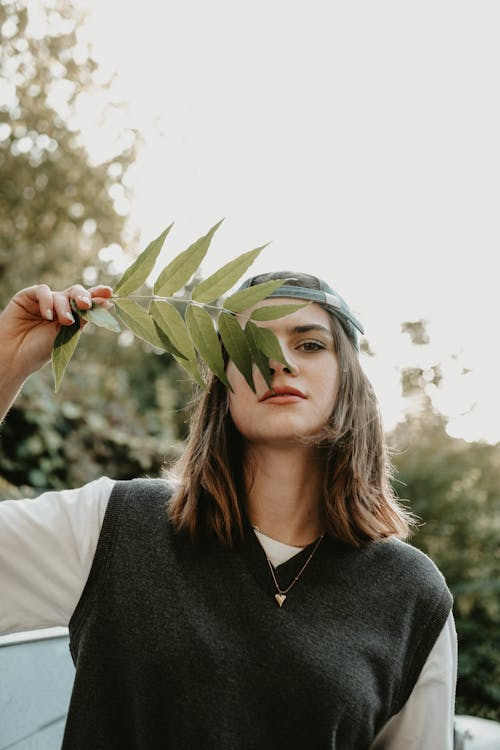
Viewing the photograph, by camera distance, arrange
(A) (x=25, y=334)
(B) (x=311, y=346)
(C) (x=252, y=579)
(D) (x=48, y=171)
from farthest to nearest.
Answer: (D) (x=48, y=171)
(B) (x=311, y=346)
(C) (x=252, y=579)
(A) (x=25, y=334)

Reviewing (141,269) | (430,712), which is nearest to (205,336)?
(141,269)

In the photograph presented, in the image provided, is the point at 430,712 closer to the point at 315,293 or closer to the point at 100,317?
the point at 315,293

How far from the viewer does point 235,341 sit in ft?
3.75

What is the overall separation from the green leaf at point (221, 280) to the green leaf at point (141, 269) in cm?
9

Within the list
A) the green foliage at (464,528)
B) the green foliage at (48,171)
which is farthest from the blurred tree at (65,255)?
the green foliage at (464,528)

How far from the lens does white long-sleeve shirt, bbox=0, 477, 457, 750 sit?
55.4 inches

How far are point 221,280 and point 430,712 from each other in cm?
124

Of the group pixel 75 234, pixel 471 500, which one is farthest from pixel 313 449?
pixel 75 234

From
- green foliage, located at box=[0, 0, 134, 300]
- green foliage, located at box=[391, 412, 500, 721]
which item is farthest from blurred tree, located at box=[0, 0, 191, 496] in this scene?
green foliage, located at box=[391, 412, 500, 721]

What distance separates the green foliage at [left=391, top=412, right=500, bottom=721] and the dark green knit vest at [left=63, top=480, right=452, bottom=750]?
177cm

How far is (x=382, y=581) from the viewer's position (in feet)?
5.36

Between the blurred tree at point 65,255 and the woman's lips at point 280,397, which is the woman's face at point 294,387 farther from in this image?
the blurred tree at point 65,255

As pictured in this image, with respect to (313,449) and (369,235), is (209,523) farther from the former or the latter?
(369,235)

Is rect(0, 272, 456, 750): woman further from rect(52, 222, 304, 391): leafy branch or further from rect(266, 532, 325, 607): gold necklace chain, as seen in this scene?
rect(52, 222, 304, 391): leafy branch
